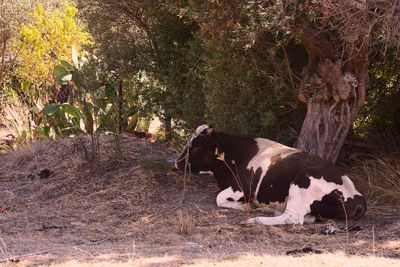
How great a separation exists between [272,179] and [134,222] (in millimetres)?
1817

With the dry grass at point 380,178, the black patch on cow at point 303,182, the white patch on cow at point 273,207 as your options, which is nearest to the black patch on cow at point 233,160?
the white patch on cow at point 273,207

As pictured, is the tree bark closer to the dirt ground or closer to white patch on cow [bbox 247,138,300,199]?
white patch on cow [bbox 247,138,300,199]

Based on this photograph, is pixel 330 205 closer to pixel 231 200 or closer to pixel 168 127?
pixel 231 200

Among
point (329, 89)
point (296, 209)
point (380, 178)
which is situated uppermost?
point (329, 89)

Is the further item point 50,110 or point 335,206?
point 50,110

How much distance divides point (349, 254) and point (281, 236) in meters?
1.07

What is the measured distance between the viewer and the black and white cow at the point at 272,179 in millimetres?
7152

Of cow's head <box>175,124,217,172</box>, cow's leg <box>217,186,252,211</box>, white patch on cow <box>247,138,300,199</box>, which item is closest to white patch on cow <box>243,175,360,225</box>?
white patch on cow <box>247,138,300,199</box>

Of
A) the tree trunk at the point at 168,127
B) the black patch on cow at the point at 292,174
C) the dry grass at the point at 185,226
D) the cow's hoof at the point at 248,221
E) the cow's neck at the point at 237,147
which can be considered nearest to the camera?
the dry grass at the point at 185,226

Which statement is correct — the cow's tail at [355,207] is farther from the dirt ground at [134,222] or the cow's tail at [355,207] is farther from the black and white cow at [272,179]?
the dirt ground at [134,222]

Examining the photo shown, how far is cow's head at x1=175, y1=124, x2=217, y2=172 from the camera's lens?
859 cm

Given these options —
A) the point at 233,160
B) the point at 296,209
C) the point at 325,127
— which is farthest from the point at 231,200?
the point at 325,127

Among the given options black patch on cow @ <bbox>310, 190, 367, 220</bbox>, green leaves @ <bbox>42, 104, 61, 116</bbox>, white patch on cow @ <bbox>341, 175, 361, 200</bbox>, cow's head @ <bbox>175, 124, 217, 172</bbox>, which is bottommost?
black patch on cow @ <bbox>310, 190, 367, 220</bbox>

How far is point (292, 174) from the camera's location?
7445 mm
